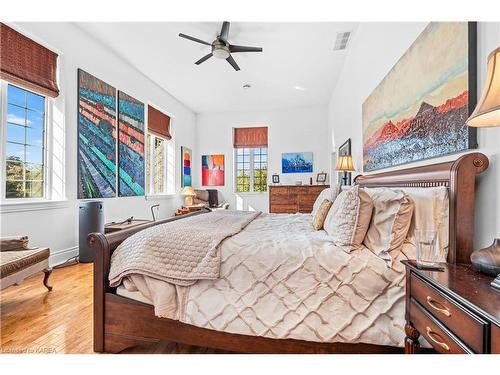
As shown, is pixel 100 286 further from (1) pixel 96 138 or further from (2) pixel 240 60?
(2) pixel 240 60

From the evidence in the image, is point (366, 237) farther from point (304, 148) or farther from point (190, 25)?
point (304, 148)

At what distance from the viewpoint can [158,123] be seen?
5.42 metres

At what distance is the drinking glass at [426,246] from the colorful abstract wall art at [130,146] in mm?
4169

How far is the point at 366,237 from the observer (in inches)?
59.9

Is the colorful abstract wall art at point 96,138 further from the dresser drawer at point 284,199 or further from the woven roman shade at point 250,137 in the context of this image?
the woven roman shade at point 250,137

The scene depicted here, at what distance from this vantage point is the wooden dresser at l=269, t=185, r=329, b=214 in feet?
18.6

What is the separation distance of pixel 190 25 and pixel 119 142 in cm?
210

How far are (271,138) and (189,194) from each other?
2508 millimetres

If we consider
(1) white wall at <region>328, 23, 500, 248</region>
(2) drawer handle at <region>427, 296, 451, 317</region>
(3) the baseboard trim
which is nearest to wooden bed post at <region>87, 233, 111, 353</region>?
(2) drawer handle at <region>427, 296, 451, 317</region>

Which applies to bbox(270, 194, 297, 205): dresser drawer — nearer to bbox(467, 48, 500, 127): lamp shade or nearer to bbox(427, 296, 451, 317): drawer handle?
bbox(427, 296, 451, 317): drawer handle

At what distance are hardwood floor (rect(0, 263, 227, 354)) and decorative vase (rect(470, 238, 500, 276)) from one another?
1441mm

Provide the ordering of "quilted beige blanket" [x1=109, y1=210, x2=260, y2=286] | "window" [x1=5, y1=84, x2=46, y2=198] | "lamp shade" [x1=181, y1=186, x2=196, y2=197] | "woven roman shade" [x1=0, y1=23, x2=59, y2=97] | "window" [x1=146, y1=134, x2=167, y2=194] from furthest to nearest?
"lamp shade" [x1=181, y1=186, x2=196, y2=197] < "window" [x1=146, y1=134, x2=167, y2=194] < "window" [x1=5, y1=84, x2=46, y2=198] < "woven roman shade" [x1=0, y1=23, x2=59, y2=97] < "quilted beige blanket" [x1=109, y1=210, x2=260, y2=286]

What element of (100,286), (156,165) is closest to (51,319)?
(100,286)
